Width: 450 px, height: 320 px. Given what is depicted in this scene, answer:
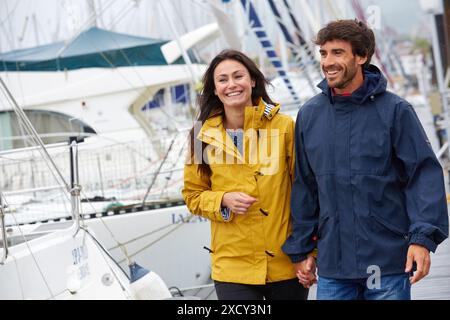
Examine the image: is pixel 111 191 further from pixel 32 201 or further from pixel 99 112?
pixel 99 112

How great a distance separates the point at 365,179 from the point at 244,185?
73 centimetres

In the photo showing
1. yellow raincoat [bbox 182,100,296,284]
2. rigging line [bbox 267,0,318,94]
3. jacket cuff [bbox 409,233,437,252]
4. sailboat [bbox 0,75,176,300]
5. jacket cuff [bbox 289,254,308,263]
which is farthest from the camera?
rigging line [bbox 267,0,318,94]

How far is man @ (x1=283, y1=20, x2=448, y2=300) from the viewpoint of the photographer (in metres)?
3.52

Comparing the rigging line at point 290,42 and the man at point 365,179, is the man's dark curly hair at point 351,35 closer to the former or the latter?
the man at point 365,179

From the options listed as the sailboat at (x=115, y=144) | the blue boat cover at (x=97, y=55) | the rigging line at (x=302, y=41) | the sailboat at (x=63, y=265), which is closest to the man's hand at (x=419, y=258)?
the sailboat at (x=63, y=265)

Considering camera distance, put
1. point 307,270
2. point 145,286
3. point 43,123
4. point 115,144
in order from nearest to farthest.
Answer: point 307,270 → point 145,286 → point 115,144 → point 43,123

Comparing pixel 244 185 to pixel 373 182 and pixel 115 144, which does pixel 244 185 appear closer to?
pixel 373 182

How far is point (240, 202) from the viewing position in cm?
396

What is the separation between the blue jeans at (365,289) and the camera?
358 cm

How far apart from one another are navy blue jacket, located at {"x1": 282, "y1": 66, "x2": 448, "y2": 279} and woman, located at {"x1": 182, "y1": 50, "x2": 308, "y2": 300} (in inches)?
15.8

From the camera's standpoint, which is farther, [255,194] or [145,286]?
[145,286]

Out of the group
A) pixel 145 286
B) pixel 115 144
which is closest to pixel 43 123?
pixel 115 144

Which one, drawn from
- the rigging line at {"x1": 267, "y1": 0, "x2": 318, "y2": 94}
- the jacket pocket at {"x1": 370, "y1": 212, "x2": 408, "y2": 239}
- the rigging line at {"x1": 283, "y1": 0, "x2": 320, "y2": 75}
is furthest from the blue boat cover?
the jacket pocket at {"x1": 370, "y1": 212, "x2": 408, "y2": 239}

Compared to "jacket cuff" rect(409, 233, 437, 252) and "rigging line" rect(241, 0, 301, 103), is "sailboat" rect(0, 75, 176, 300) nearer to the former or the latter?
"jacket cuff" rect(409, 233, 437, 252)
